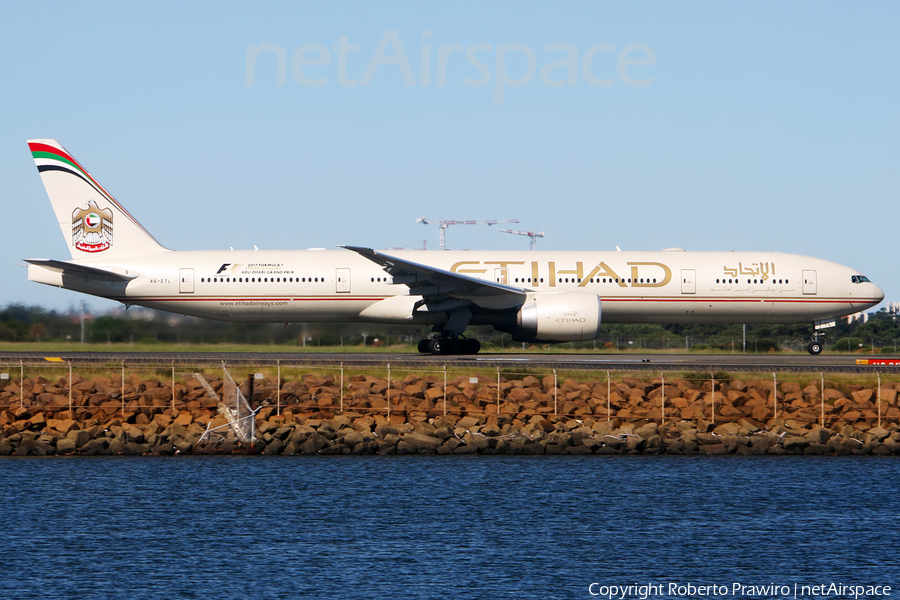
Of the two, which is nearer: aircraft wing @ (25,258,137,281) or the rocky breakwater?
the rocky breakwater

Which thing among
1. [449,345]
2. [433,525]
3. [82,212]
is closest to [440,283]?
[449,345]

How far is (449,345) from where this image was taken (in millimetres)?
33656

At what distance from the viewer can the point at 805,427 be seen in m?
24.8

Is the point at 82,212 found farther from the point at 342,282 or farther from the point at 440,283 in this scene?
the point at 440,283

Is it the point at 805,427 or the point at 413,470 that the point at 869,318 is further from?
the point at 413,470

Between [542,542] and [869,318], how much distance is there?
7196cm

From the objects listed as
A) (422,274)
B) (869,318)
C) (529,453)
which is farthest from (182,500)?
(869,318)

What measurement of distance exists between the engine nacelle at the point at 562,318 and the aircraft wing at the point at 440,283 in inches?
43.2

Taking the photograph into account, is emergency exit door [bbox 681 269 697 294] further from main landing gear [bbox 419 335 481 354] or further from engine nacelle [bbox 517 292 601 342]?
main landing gear [bbox 419 335 481 354]

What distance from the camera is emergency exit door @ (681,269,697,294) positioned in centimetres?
3428

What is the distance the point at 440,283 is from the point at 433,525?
16.1 metres

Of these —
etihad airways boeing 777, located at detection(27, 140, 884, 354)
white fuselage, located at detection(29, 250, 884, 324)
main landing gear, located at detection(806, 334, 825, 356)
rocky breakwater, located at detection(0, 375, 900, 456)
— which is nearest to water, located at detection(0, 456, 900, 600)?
rocky breakwater, located at detection(0, 375, 900, 456)

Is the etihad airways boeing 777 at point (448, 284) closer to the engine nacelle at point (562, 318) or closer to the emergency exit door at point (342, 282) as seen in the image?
the emergency exit door at point (342, 282)

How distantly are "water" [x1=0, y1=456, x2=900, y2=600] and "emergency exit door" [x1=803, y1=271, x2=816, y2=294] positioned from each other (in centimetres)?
1328
